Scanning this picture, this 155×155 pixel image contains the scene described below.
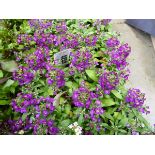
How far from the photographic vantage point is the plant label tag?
216 centimetres

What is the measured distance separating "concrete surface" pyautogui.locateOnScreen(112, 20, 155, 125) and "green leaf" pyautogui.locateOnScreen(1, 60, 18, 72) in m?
0.72

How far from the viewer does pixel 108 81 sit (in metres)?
1.95

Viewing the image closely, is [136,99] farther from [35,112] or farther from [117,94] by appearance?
[35,112]

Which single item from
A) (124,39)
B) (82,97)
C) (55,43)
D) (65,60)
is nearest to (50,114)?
(82,97)

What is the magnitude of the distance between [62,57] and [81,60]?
0.16 metres

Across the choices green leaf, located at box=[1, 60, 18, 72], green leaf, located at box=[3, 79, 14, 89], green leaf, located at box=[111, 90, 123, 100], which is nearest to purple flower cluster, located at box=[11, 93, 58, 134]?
green leaf, located at box=[3, 79, 14, 89]

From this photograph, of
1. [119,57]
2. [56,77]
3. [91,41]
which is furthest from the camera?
[91,41]

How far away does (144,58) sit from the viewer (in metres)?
2.67

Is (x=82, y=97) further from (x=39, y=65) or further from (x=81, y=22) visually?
(x=81, y=22)

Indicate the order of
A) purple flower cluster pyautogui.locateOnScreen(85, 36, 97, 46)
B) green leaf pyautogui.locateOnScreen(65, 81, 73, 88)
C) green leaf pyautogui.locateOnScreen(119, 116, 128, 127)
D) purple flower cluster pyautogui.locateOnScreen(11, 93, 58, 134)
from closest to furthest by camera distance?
purple flower cluster pyautogui.locateOnScreen(11, 93, 58, 134)
green leaf pyautogui.locateOnScreen(119, 116, 128, 127)
green leaf pyautogui.locateOnScreen(65, 81, 73, 88)
purple flower cluster pyautogui.locateOnScreen(85, 36, 97, 46)

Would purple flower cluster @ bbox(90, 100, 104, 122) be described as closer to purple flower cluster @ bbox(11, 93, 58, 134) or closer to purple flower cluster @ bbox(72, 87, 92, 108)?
purple flower cluster @ bbox(72, 87, 92, 108)

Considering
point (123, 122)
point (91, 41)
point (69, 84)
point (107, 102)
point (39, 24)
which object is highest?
point (39, 24)

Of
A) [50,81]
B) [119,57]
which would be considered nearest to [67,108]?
[50,81]
